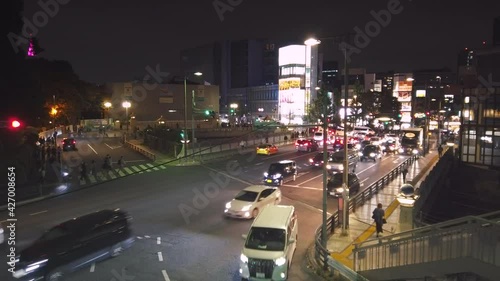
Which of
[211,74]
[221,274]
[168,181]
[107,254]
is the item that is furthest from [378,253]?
[211,74]

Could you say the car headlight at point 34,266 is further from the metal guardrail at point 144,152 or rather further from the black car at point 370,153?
the black car at point 370,153

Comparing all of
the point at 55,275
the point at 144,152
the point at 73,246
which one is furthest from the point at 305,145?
the point at 55,275

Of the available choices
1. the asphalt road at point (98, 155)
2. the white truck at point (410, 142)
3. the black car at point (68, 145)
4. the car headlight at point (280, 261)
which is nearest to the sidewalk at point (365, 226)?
the car headlight at point (280, 261)

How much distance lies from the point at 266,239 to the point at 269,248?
49 centimetres

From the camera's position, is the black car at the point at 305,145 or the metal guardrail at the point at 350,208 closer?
the metal guardrail at the point at 350,208

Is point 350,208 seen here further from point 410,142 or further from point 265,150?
point 410,142

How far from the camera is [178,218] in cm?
2211

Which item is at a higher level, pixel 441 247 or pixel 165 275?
pixel 441 247

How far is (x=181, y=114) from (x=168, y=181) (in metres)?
76.9

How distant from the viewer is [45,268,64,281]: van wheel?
13.5m

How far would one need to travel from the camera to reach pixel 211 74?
183250mm

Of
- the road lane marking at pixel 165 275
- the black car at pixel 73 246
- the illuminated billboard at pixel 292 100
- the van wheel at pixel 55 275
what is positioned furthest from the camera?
the illuminated billboard at pixel 292 100

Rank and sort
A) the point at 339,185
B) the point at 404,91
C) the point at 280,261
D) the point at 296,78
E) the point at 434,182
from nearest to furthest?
1. the point at 280,261
2. the point at 339,185
3. the point at 434,182
4. the point at 296,78
5. the point at 404,91

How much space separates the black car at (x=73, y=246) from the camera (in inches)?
524
